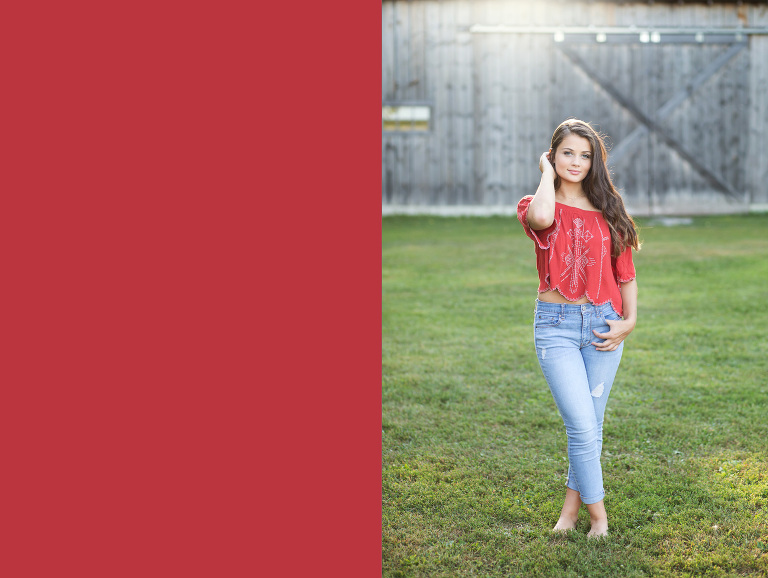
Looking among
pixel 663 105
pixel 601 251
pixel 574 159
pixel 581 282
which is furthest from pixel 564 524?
pixel 663 105

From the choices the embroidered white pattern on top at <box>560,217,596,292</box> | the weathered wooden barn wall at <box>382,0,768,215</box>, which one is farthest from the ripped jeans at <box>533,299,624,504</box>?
the weathered wooden barn wall at <box>382,0,768,215</box>

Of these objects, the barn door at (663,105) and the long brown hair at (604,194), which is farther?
the barn door at (663,105)

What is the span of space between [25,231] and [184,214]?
1.10 ft

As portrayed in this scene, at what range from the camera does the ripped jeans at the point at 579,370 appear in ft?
9.16

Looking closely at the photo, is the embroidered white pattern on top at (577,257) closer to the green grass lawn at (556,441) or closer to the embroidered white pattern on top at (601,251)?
the embroidered white pattern on top at (601,251)

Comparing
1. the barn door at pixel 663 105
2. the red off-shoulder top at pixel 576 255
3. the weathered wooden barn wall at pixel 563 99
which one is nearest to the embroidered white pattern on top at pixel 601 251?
the red off-shoulder top at pixel 576 255

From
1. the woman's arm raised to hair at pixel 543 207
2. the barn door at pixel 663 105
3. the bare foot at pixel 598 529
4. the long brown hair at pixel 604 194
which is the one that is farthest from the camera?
the barn door at pixel 663 105

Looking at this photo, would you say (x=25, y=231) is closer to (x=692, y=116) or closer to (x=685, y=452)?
(x=685, y=452)

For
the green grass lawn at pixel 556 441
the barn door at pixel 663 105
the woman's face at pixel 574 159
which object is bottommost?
the green grass lawn at pixel 556 441

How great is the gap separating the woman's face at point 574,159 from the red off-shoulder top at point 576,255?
0.12m

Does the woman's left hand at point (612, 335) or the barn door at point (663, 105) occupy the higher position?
the barn door at point (663, 105)

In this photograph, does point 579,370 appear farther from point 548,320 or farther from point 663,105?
point 663,105

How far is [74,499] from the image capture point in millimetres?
1751

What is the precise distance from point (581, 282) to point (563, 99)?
1283cm
